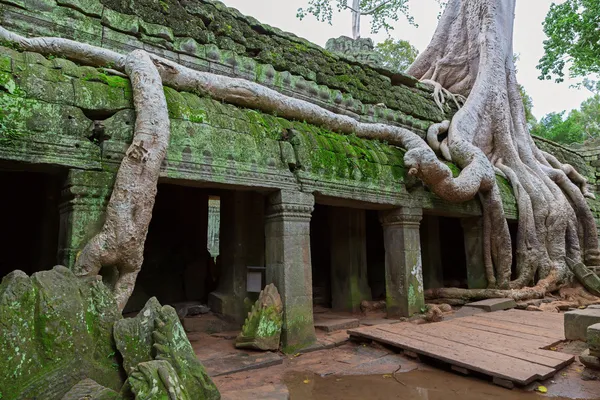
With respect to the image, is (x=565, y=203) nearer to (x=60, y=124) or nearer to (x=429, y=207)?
(x=429, y=207)

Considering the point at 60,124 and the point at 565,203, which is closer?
the point at 60,124

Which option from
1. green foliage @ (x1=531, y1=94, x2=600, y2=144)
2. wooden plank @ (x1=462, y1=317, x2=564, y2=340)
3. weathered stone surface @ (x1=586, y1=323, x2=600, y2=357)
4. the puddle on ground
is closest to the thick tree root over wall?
the puddle on ground

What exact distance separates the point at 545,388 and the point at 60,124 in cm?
419

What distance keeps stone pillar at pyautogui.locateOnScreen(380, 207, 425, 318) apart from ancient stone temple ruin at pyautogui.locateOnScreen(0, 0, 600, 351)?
0.02 meters

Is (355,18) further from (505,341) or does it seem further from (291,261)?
(505,341)

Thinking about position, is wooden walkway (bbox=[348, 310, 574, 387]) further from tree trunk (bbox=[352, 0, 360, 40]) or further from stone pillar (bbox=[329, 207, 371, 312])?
tree trunk (bbox=[352, 0, 360, 40])

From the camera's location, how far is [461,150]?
7.13 metres

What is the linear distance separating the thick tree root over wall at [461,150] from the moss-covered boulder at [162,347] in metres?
0.87

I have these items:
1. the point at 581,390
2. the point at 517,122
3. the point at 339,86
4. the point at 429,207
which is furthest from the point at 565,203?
the point at 581,390

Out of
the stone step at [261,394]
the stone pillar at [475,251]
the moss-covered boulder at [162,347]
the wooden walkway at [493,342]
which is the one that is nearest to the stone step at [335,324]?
the wooden walkway at [493,342]

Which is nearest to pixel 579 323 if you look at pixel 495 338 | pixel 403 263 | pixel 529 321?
pixel 495 338

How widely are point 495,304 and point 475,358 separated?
2995 millimetres

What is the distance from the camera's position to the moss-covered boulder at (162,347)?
219 cm

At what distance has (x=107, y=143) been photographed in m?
3.34
